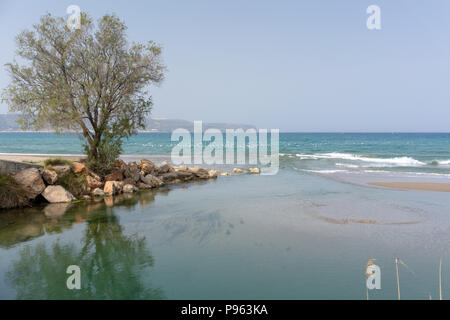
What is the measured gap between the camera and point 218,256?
8430mm

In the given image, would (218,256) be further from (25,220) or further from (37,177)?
(37,177)

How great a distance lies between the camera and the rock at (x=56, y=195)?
577 inches

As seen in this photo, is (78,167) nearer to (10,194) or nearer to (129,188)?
(129,188)

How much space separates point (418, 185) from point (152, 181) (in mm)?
16603

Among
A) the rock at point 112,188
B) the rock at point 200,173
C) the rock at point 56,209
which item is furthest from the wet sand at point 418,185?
the rock at point 56,209

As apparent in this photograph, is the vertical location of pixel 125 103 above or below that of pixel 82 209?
above

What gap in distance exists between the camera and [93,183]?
1677cm

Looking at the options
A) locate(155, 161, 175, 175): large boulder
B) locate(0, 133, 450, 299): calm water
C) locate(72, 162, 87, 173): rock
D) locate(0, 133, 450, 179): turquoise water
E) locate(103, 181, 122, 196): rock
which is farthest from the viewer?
locate(0, 133, 450, 179): turquoise water

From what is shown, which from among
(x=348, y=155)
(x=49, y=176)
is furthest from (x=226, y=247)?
(x=348, y=155)

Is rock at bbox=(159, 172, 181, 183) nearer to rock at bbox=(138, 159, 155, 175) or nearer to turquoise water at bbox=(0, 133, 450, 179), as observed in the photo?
rock at bbox=(138, 159, 155, 175)

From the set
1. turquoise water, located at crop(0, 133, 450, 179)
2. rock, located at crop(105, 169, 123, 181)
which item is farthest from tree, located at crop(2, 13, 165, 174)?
turquoise water, located at crop(0, 133, 450, 179)

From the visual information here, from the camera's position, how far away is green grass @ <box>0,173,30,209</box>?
13383mm
